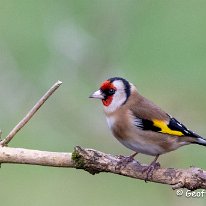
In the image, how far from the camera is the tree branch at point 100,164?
15.3 ft

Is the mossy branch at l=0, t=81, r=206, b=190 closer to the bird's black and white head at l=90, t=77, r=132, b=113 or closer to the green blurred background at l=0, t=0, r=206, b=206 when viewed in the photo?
the bird's black and white head at l=90, t=77, r=132, b=113

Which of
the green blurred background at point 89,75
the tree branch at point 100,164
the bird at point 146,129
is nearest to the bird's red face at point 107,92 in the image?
the bird at point 146,129

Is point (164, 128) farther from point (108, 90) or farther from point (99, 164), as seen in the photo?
point (99, 164)

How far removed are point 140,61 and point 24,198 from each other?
10.1 feet

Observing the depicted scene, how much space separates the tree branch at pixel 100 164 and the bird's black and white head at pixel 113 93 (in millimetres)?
548

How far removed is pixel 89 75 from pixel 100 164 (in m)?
5.41

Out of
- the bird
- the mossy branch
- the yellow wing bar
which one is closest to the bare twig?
the mossy branch

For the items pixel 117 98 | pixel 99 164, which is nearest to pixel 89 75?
pixel 117 98

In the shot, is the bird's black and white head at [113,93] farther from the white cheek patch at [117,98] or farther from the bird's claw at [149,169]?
the bird's claw at [149,169]

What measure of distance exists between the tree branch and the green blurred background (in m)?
1.94

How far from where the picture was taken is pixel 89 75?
33.2 ft

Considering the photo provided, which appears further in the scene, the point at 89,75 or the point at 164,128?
the point at 89,75

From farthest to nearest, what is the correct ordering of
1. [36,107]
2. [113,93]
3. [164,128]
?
[113,93]
[164,128]
[36,107]

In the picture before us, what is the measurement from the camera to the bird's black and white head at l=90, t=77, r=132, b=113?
5352 mm
